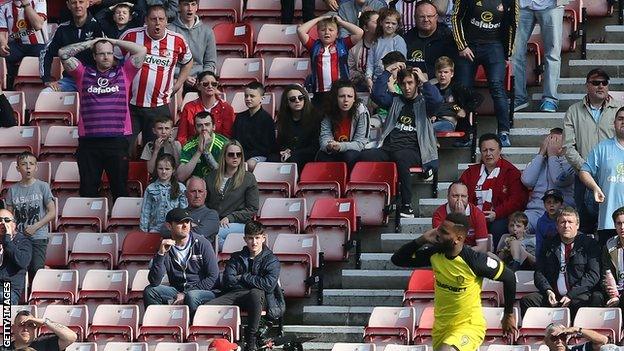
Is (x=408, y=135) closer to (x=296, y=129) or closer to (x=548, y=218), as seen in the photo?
(x=296, y=129)

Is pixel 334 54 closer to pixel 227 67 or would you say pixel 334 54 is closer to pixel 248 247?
pixel 227 67

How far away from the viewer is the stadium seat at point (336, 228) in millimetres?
18562

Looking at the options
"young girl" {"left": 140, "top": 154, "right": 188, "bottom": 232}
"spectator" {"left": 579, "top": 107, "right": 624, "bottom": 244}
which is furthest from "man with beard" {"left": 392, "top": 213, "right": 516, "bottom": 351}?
"young girl" {"left": 140, "top": 154, "right": 188, "bottom": 232}

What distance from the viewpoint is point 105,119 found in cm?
1986

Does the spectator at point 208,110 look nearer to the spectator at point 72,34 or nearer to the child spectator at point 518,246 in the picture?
the spectator at point 72,34

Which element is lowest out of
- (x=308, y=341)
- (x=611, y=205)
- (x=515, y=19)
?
(x=308, y=341)

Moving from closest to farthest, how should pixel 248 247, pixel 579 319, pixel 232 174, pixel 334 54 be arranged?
pixel 579 319 < pixel 248 247 < pixel 232 174 < pixel 334 54

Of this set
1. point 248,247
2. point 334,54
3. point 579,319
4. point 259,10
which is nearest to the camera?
point 579,319

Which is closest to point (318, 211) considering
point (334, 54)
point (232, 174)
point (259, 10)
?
point (232, 174)

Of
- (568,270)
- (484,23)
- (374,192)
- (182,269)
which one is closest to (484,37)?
(484,23)

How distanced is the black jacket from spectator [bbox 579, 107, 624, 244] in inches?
21.2

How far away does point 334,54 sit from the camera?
2020 centimetres

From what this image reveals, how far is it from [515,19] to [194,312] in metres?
4.68

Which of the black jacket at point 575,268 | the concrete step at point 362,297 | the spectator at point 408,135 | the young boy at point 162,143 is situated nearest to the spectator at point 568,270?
the black jacket at point 575,268
